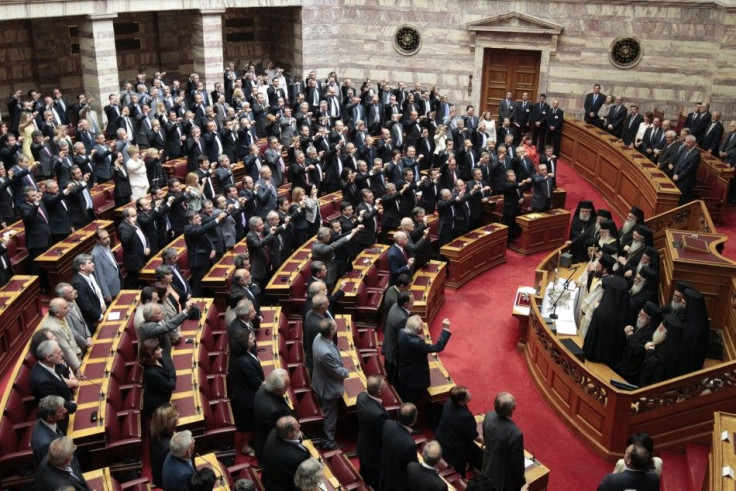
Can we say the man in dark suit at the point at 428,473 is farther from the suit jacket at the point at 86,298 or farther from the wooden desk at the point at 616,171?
the wooden desk at the point at 616,171

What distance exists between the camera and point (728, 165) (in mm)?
13375

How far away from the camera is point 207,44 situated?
18328mm

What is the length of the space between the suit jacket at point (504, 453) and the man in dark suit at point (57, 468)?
3350mm

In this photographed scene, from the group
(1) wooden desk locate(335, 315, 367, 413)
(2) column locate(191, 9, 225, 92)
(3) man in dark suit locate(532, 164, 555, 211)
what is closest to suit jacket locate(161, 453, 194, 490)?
(1) wooden desk locate(335, 315, 367, 413)

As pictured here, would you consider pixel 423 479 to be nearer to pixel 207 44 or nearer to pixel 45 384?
pixel 45 384

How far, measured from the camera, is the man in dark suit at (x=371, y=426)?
6336 millimetres

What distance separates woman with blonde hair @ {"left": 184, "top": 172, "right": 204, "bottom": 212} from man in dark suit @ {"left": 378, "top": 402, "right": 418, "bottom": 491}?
5860 millimetres

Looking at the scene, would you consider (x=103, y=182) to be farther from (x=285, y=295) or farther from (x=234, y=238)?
(x=285, y=295)

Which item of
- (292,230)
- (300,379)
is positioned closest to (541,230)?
(292,230)

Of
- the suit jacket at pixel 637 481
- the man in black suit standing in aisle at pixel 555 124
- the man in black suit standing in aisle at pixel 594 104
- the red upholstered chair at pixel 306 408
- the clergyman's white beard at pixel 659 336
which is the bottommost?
the red upholstered chair at pixel 306 408

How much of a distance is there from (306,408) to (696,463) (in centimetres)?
419

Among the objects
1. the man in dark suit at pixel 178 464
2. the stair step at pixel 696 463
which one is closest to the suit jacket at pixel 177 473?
the man in dark suit at pixel 178 464

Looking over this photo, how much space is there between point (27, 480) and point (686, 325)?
22.6 feet

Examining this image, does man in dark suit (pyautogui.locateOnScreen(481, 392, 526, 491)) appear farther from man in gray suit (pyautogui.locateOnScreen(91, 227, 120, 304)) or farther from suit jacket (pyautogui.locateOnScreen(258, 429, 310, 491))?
man in gray suit (pyautogui.locateOnScreen(91, 227, 120, 304))
